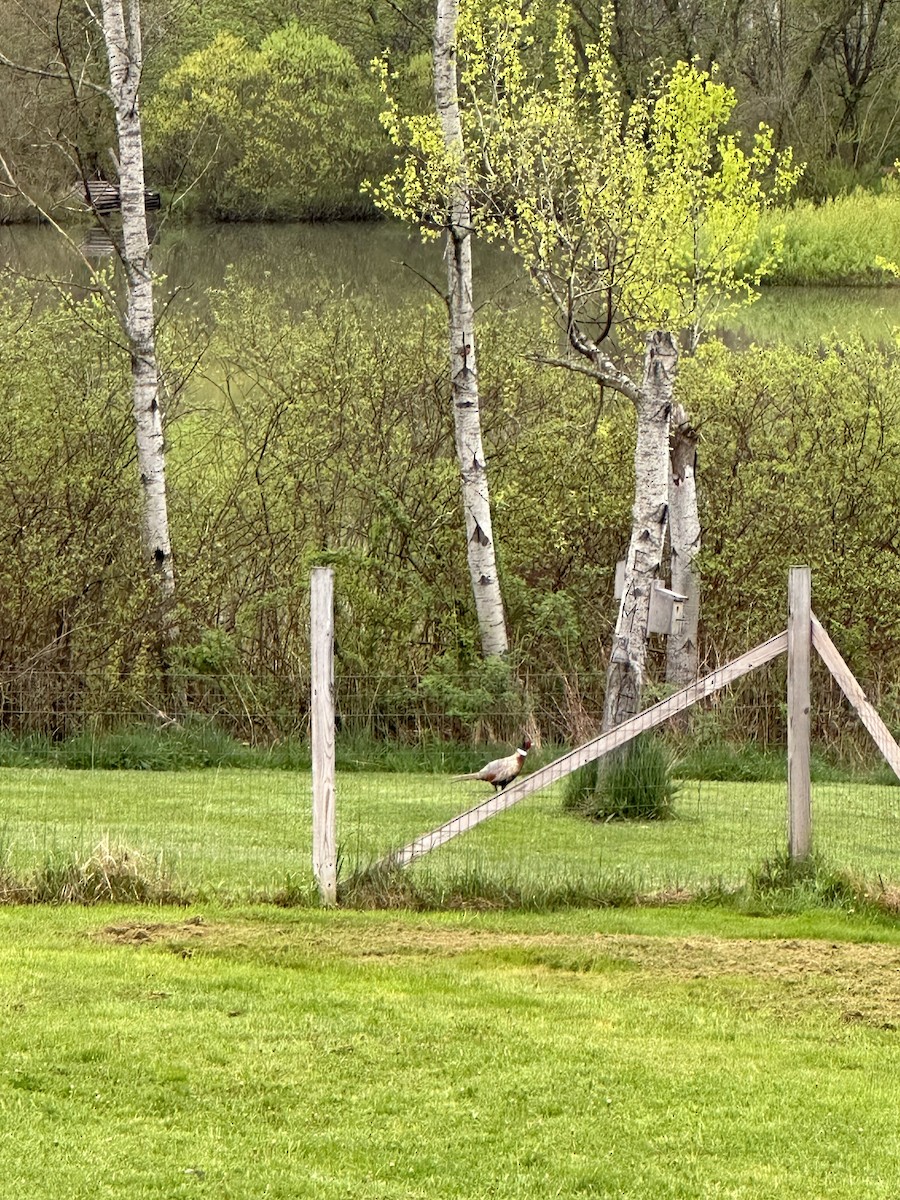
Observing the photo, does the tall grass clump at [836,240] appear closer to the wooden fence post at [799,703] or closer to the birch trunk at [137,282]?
the birch trunk at [137,282]

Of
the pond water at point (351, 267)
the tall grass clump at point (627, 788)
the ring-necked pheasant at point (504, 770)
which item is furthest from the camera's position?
the pond water at point (351, 267)

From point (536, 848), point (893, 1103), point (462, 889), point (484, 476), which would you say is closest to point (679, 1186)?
point (893, 1103)

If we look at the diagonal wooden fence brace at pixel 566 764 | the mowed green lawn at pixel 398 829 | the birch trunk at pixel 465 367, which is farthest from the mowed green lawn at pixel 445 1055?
the birch trunk at pixel 465 367

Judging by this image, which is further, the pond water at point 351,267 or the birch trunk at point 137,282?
the pond water at point 351,267

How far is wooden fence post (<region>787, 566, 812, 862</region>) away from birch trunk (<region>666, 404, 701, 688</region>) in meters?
6.43

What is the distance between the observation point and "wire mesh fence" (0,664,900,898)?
33.0ft

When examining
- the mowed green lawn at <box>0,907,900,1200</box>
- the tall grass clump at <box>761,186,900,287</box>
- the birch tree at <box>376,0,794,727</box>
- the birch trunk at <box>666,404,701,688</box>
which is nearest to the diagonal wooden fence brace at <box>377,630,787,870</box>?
the mowed green lawn at <box>0,907,900,1200</box>

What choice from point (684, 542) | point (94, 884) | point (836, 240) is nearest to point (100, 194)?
point (684, 542)

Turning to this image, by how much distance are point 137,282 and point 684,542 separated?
18.8 ft

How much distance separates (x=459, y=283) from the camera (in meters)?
15.8

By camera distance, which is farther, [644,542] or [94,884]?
[644,542]

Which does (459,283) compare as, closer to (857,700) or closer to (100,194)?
(857,700)

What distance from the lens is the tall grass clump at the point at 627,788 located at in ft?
37.5

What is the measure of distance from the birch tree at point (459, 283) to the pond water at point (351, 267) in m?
11.5
